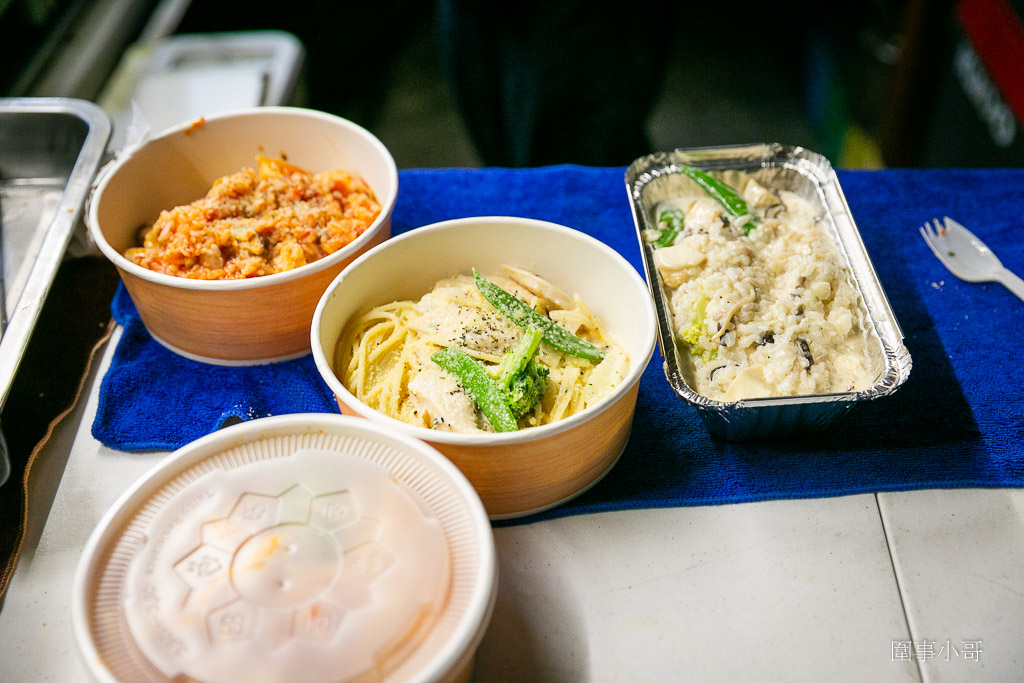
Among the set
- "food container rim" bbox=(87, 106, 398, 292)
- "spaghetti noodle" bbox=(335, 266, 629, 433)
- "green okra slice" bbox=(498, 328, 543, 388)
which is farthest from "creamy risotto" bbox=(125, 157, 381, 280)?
"green okra slice" bbox=(498, 328, 543, 388)

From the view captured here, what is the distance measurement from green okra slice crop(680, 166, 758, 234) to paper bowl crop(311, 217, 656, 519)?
502mm

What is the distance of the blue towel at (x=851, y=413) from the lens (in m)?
1.49

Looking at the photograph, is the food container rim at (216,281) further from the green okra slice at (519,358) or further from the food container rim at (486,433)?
the green okra slice at (519,358)

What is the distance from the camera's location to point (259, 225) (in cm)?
170

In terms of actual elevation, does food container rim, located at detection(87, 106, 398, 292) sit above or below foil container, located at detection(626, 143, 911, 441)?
above

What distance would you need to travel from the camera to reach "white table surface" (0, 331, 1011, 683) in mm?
1258

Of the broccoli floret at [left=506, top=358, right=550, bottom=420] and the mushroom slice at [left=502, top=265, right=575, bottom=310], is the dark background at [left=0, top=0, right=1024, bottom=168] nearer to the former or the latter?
the mushroom slice at [left=502, top=265, right=575, bottom=310]

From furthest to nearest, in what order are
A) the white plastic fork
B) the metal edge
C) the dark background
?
the dark background → the white plastic fork → the metal edge

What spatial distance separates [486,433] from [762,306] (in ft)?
2.42

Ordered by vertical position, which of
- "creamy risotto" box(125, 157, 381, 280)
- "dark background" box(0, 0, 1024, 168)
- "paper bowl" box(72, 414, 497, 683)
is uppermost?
"paper bowl" box(72, 414, 497, 683)

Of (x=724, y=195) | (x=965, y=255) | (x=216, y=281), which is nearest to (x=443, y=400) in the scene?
(x=216, y=281)

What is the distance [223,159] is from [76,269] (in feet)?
1.57

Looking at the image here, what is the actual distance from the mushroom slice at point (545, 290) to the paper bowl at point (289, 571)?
0.58 m

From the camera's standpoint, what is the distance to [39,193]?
2.07 meters
